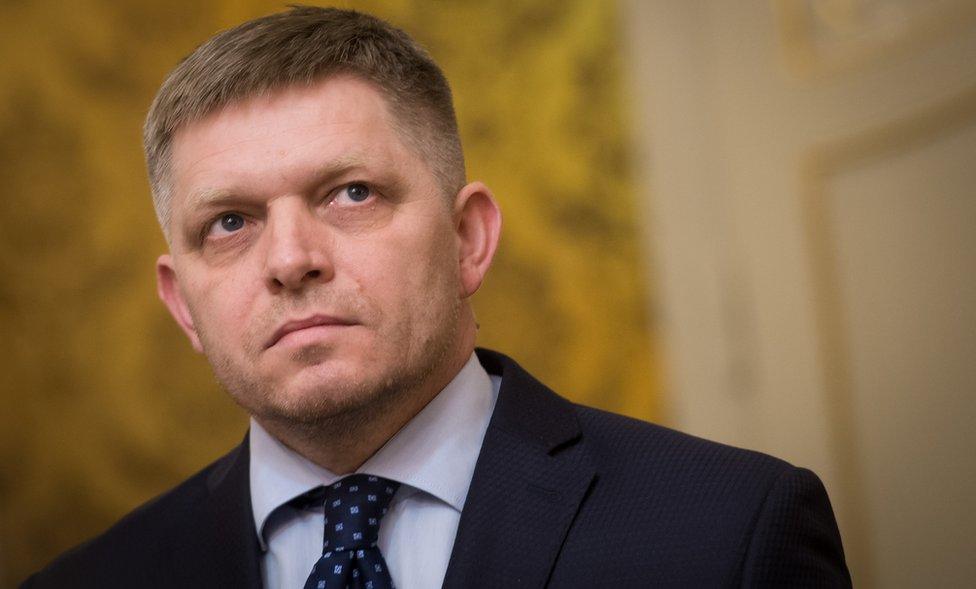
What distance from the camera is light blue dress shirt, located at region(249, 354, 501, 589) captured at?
1.39 metres

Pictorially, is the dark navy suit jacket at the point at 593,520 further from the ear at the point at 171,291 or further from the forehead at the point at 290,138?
the forehead at the point at 290,138

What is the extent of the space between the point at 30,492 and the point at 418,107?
144cm

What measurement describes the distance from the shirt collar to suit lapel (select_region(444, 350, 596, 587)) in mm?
34

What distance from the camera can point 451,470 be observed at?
143cm

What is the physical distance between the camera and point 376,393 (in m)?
1.34

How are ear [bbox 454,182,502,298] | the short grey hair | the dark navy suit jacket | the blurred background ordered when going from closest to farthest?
the dark navy suit jacket < the short grey hair < ear [bbox 454,182,502,298] < the blurred background

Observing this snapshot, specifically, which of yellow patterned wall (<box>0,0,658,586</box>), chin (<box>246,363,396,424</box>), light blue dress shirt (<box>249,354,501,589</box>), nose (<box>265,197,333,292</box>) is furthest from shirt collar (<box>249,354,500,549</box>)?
yellow patterned wall (<box>0,0,658,586</box>)

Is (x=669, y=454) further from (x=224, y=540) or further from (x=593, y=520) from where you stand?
(x=224, y=540)

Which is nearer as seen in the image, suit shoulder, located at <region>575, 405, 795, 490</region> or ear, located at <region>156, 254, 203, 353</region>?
suit shoulder, located at <region>575, 405, 795, 490</region>

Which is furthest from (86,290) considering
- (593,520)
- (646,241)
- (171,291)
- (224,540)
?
(593,520)

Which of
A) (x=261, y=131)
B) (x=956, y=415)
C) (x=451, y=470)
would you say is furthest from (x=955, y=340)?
(x=261, y=131)

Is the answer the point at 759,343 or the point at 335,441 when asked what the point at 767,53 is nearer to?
the point at 759,343

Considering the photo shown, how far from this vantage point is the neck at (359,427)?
4.58 feet

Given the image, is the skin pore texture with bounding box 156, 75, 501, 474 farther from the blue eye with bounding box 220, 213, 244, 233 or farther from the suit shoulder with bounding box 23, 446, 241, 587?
the suit shoulder with bounding box 23, 446, 241, 587
